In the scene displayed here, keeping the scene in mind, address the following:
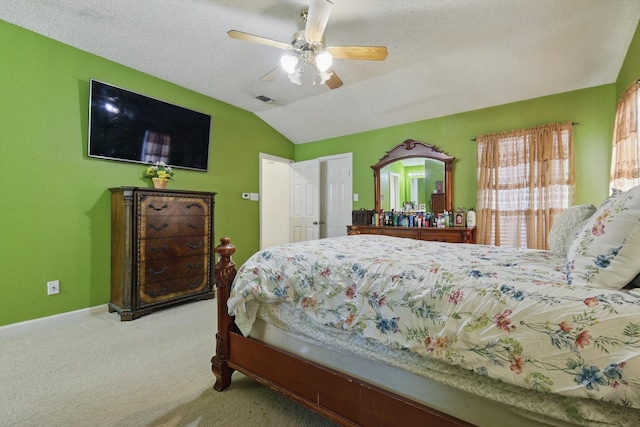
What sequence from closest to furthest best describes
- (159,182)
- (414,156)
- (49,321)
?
(49,321) → (159,182) → (414,156)

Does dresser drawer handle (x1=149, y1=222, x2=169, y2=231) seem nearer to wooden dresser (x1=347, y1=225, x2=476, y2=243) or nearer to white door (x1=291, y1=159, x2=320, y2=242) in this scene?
wooden dresser (x1=347, y1=225, x2=476, y2=243)

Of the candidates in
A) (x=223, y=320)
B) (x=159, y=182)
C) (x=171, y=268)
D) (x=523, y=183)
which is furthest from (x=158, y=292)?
(x=523, y=183)

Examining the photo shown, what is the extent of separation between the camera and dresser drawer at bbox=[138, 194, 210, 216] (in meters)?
2.87

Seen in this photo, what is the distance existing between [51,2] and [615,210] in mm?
3879

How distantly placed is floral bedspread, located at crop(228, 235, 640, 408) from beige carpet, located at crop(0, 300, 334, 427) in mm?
558

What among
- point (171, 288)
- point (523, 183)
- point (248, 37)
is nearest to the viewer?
point (248, 37)

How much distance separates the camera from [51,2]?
2.24 meters

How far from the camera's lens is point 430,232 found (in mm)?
3783

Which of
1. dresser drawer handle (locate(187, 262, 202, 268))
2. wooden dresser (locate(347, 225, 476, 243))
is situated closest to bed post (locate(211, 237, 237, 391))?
dresser drawer handle (locate(187, 262, 202, 268))

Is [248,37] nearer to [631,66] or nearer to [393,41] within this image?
[393,41]

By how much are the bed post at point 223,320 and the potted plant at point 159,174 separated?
2.07m

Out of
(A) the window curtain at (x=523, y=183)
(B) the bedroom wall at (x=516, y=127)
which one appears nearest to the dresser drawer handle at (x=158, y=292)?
(B) the bedroom wall at (x=516, y=127)

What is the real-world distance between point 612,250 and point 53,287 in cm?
401

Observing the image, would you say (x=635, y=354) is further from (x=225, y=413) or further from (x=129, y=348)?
(x=129, y=348)
